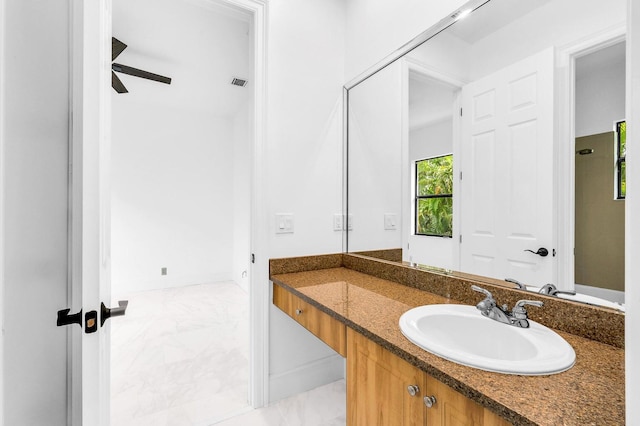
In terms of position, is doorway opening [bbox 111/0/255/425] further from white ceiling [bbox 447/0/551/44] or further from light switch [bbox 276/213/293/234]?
white ceiling [bbox 447/0/551/44]

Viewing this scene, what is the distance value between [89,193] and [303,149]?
1225mm

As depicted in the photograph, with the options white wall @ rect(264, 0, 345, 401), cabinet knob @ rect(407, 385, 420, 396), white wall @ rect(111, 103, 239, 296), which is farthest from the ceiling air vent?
cabinet knob @ rect(407, 385, 420, 396)

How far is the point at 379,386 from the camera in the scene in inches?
36.4

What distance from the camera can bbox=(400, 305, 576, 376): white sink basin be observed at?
698 millimetres

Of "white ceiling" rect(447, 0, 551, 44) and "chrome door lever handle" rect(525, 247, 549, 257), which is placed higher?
"white ceiling" rect(447, 0, 551, 44)

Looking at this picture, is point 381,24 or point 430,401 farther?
point 381,24

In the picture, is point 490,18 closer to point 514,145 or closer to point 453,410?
point 514,145

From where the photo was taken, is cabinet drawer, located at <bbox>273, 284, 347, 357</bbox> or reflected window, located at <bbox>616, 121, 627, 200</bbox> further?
cabinet drawer, located at <bbox>273, 284, 347, 357</bbox>

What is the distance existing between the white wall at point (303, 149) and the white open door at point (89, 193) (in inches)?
36.2

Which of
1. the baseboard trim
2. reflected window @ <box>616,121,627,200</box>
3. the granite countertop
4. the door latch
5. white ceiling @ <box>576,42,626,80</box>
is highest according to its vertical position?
white ceiling @ <box>576,42,626,80</box>

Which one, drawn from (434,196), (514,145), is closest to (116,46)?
(434,196)

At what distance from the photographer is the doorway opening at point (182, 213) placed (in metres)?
1.87

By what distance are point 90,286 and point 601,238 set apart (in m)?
1.51

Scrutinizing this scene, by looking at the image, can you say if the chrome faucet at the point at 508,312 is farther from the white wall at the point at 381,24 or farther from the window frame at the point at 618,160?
the white wall at the point at 381,24
